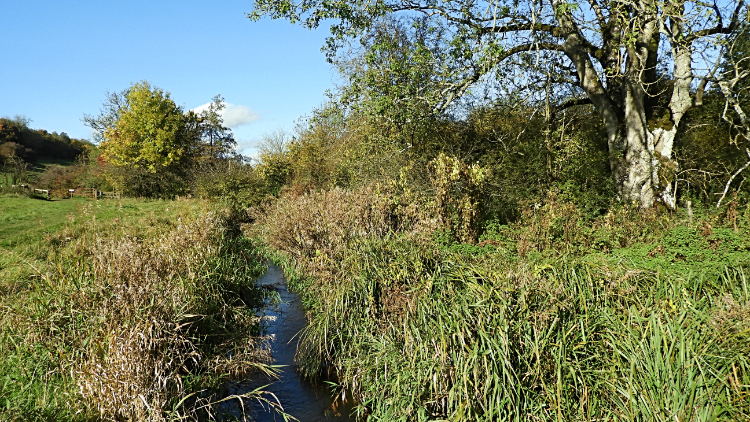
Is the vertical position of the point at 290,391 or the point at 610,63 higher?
the point at 610,63

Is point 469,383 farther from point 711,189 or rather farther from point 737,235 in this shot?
point 711,189

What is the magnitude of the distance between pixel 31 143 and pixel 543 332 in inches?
1813

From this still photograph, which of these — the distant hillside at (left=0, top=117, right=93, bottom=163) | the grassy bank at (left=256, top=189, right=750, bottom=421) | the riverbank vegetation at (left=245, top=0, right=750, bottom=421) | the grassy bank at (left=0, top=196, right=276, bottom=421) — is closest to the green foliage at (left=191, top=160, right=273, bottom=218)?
the riverbank vegetation at (left=245, top=0, right=750, bottom=421)

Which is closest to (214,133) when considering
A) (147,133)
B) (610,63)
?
(147,133)

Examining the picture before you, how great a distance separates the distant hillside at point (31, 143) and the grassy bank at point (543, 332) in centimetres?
3599

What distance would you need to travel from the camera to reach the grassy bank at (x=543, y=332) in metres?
3.63

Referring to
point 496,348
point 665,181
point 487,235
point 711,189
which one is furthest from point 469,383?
point 711,189

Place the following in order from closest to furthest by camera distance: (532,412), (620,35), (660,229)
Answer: (532,412) < (660,229) < (620,35)

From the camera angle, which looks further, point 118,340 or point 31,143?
point 31,143

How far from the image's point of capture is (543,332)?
424cm

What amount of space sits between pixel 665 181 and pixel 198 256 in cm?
954

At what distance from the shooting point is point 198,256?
758cm

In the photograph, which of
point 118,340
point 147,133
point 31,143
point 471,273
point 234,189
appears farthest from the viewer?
point 31,143

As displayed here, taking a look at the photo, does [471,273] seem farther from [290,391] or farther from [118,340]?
[118,340]
